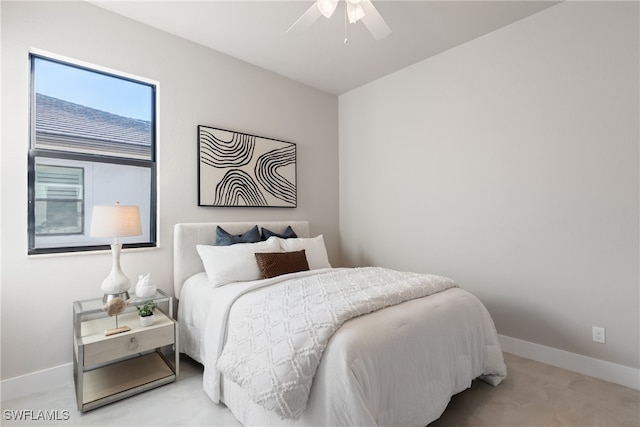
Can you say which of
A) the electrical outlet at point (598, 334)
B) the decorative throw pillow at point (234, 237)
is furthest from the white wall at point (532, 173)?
the decorative throw pillow at point (234, 237)

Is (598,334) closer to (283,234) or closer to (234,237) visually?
(283,234)

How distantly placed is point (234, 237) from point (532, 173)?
2646mm

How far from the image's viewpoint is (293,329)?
156 cm

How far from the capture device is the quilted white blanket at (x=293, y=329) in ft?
4.62

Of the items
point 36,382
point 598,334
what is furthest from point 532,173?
point 36,382

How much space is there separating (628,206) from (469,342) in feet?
4.99

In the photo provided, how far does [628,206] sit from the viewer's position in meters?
2.24

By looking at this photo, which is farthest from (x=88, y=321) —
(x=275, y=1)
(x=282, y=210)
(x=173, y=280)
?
(x=275, y=1)

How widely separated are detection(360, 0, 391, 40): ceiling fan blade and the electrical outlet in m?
2.65

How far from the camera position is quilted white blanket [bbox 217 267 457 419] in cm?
141

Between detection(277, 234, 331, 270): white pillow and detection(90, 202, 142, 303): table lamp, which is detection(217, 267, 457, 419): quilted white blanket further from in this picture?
detection(90, 202, 142, 303): table lamp

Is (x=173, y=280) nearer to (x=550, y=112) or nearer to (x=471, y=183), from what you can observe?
(x=471, y=183)

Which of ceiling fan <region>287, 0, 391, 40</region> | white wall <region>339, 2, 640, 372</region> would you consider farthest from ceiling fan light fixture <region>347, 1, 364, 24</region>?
white wall <region>339, 2, 640, 372</region>

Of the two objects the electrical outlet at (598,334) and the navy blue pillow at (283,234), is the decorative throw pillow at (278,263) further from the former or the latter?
the electrical outlet at (598,334)
